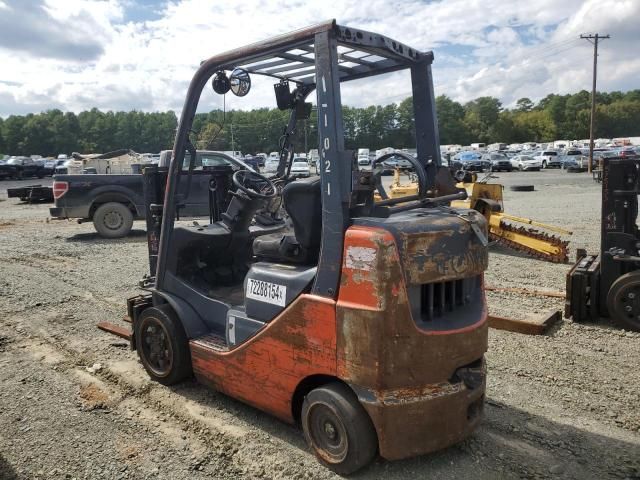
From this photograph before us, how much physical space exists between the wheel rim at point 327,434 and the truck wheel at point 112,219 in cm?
1069

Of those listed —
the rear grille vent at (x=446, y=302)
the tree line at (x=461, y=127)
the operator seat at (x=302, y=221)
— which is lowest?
the rear grille vent at (x=446, y=302)

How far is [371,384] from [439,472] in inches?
30.3

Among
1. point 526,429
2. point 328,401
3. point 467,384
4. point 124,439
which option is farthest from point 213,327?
point 526,429

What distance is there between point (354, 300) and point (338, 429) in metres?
0.79

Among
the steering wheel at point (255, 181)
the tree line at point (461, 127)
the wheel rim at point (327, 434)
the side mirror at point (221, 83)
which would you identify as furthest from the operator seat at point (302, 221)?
the tree line at point (461, 127)

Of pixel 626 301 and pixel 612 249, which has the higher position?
pixel 612 249

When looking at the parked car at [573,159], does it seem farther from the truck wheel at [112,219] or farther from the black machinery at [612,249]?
the black machinery at [612,249]

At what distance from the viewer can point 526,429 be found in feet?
12.2

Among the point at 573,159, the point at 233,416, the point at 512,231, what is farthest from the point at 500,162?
the point at 233,416

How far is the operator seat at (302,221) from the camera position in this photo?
3.38m

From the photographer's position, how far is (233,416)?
4004 millimetres

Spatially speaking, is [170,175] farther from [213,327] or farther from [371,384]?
[371,384]

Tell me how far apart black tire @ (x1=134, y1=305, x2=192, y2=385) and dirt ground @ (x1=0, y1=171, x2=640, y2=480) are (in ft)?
0.47

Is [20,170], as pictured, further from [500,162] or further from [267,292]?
[267,292]
